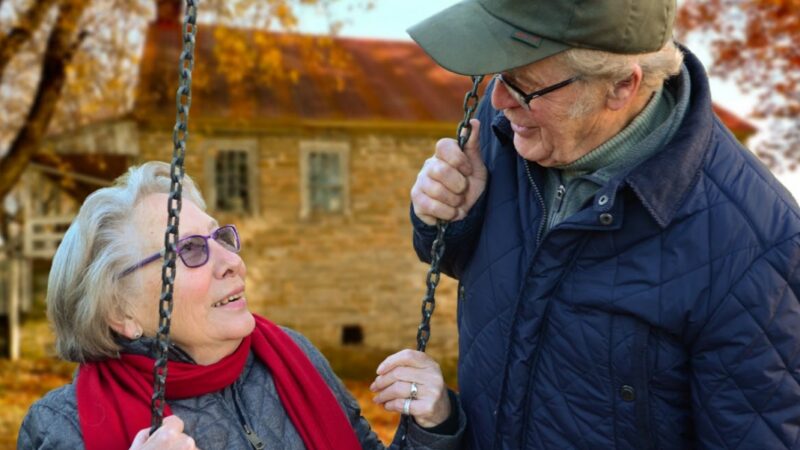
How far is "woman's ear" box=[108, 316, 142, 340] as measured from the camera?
2.31 metres

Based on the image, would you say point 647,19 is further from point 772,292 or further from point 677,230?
point 772,292

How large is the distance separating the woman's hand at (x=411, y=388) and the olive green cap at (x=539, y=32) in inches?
33.4

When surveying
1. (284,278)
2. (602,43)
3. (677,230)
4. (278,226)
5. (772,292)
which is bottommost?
(284,278)

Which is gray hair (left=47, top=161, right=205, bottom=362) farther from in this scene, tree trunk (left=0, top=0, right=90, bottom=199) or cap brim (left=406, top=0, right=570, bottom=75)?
tree trunk (left=0, top=0, right=90, bottom=199)

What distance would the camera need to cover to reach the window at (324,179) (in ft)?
48.8

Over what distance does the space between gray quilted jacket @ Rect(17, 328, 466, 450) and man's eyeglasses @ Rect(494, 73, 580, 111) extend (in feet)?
2.86

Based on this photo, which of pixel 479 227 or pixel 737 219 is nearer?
pixel 737 219

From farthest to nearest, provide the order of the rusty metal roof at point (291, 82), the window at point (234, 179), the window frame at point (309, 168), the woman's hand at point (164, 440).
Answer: the window frame at point (309, 168) < the window at point (234, 179) < the rusty metal roof at point (291, 82) < the woman's hand at point (164, 440)

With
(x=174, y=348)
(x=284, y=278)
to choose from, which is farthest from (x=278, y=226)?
(x=174, y=348)

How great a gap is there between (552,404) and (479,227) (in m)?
0.53

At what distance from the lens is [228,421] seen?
235 centimetres

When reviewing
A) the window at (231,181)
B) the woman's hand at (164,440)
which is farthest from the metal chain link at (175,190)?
the window at (231,181)

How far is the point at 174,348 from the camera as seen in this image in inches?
92.4

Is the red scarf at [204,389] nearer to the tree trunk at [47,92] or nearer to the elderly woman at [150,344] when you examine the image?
the elderly woman at [150,344]
